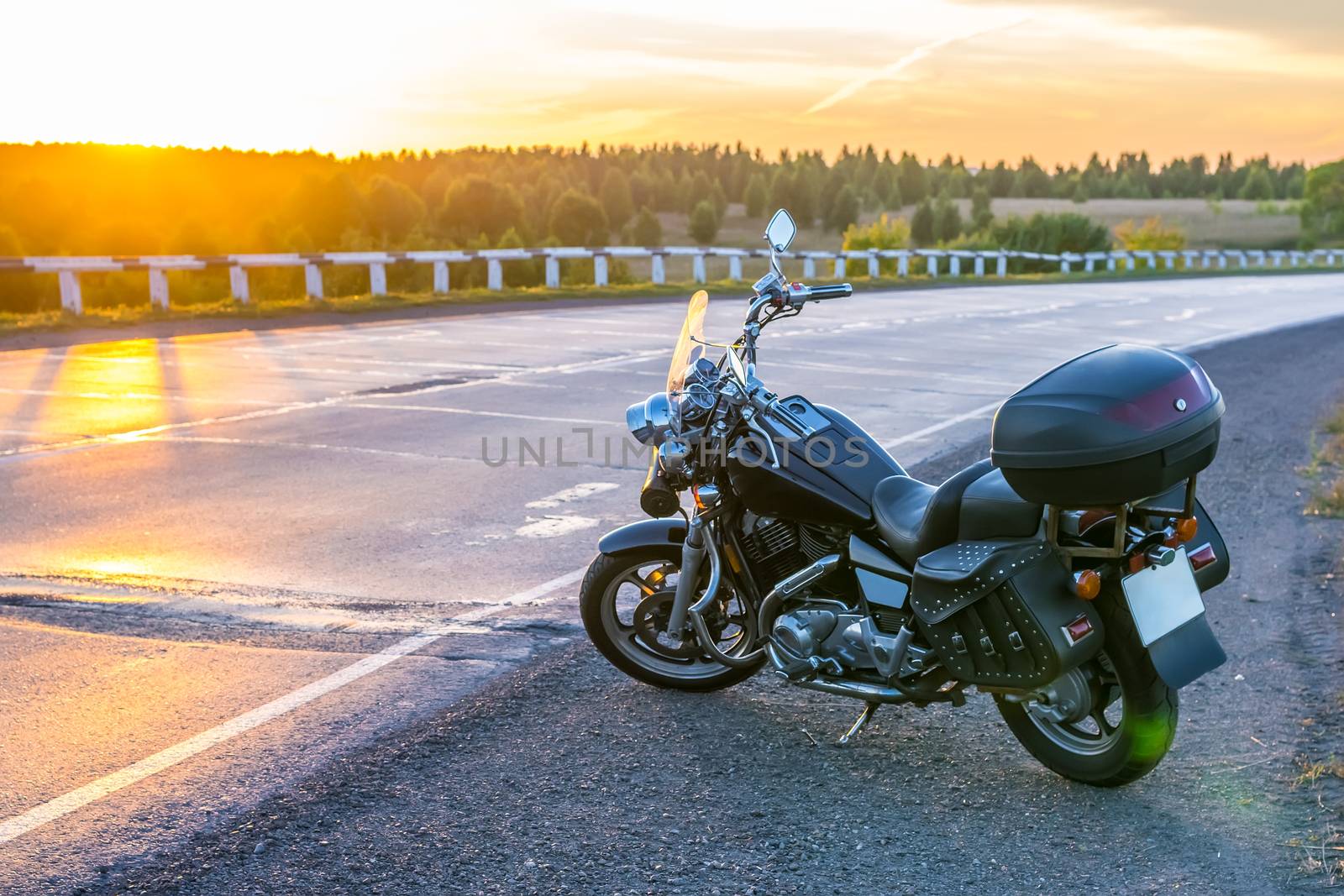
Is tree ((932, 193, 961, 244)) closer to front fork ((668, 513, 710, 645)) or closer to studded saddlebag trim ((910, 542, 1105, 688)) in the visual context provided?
front fork ((668, 513, 710, 645))

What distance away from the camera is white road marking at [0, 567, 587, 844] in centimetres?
414

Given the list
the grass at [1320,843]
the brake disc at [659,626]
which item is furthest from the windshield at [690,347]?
the grass at [1320,843]

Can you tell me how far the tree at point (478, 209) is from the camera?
10425 centimetres

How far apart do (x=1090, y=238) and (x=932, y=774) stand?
2445 inches

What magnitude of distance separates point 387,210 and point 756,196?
269ft

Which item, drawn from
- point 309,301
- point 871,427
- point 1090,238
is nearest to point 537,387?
point 871,427

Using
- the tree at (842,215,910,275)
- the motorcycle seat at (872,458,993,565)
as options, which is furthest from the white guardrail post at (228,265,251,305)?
the tree at (842,215,910,275)

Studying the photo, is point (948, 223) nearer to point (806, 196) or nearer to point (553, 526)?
point (806, 196)

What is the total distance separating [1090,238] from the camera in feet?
206

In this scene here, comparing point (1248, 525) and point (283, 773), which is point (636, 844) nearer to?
point (283, 773)

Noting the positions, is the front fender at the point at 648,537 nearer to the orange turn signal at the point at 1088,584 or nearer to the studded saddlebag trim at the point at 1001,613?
the studded saddlebag trim at the point at 1001,613

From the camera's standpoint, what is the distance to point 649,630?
5.23m

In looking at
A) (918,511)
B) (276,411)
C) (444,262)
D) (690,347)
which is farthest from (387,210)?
(918,511)

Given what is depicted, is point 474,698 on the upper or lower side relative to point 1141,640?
lower
